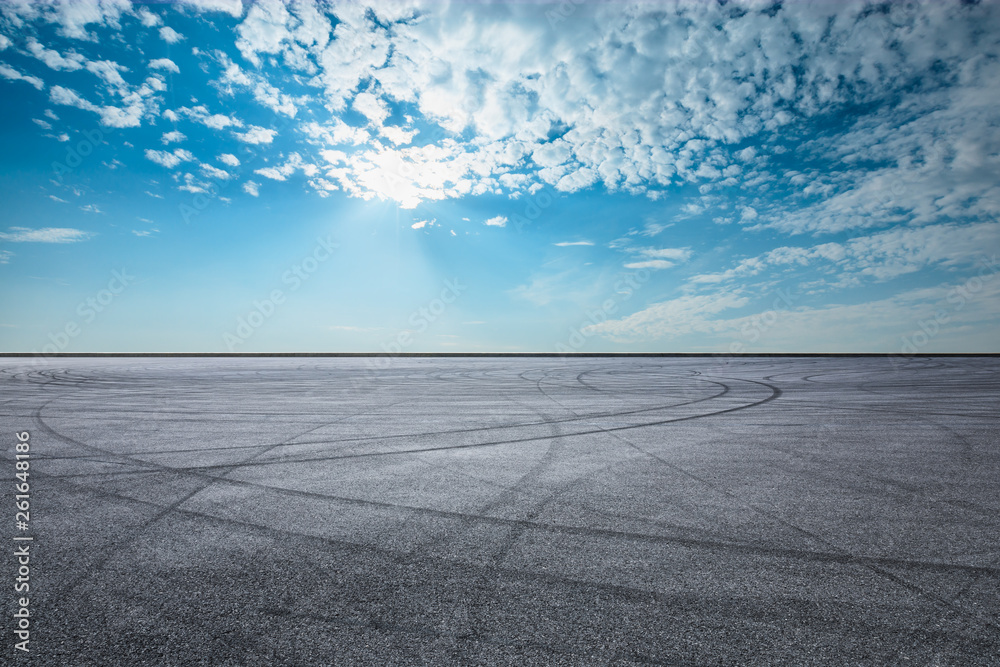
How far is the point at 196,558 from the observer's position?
3.43m

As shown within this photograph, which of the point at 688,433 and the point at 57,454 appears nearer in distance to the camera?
the point at 57,454

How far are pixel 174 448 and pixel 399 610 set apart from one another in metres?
5.65

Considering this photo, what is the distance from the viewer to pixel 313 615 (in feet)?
8.95

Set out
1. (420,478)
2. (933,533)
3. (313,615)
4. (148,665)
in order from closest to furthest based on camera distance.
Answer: (148,665) → (313,615) → (933,533) → (420,478)

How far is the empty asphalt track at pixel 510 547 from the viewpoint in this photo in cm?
251

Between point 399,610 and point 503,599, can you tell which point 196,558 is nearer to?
point 399,610

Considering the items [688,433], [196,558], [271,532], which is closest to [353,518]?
[271,532]

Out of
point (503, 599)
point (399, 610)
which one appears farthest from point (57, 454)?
point (503, 599)

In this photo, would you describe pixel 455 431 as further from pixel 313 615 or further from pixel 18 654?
pixel 18 654

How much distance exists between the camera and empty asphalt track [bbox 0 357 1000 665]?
251cm

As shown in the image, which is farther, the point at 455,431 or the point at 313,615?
the point at 455,431

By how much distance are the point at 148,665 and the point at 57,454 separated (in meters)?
5.87

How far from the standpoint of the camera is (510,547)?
3.58 meters

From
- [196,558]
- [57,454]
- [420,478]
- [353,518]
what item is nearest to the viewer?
[196,558]
